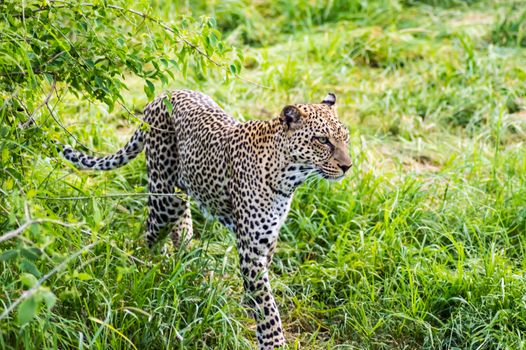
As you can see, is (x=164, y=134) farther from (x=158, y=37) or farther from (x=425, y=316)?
(x=425, y=316)

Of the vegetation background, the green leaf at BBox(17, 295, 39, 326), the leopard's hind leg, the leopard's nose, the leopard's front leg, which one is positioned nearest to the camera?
the green leaf at BBox(17, 295, 39, 326)

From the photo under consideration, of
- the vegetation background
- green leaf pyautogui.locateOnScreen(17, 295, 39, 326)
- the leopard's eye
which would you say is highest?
green leaf pyautogui.locateOnScreen(17, 295, 39, 326)

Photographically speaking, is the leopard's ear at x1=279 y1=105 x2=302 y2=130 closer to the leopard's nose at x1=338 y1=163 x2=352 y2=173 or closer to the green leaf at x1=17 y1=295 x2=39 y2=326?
the leopard's nose at x1=338 y1=163 x2=352 y2=173

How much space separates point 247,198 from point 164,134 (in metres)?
0.95

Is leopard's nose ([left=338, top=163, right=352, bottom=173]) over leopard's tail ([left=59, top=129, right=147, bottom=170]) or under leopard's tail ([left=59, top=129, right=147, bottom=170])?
over

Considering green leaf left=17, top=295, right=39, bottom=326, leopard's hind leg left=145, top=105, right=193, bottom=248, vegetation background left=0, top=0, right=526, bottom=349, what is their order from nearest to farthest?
1. green leaf left=17, top=295, right=39, bottom=326
2. vegetation background left=0, top=0, right=526, bottom=349
3. leopard's hind leg left=145, top=105, right=193, bottom=248

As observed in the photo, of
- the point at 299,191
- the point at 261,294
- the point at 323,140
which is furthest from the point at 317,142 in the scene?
the point at 299,191

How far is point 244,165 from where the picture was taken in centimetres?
590

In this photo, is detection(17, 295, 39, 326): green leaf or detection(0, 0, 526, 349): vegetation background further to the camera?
detection(0, 0, 526, 349): vegetation background

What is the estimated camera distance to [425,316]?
5.96m

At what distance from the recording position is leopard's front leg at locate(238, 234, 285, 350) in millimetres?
5746

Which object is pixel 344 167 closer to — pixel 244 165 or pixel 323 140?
pixel 323 140

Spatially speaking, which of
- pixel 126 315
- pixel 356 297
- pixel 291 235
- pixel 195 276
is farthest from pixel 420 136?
pixel 126 315

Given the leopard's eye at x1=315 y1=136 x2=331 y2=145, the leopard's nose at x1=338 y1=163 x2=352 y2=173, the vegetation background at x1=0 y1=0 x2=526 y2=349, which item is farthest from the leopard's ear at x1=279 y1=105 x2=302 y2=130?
the leopard's nose at x1=338 y1=163 x2=352 y2=173
